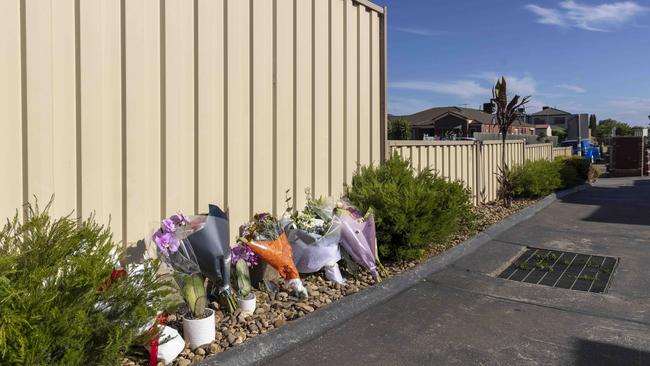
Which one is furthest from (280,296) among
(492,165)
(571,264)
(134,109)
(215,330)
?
(492,165)

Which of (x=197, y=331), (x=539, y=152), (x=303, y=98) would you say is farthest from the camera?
(x=539, y=152)

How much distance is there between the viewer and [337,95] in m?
6.40

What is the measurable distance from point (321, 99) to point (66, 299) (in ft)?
13.2

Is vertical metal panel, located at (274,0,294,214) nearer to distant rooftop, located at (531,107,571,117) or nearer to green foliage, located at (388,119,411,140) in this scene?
green foliage, located at (388,119,411,140)

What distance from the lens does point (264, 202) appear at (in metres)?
5.32

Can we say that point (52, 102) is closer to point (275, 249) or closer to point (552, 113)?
point (275, 249)

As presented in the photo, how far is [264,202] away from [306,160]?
0.84 meters

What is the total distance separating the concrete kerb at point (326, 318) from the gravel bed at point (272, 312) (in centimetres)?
10

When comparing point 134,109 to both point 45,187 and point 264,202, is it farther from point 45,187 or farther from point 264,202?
point 264,202

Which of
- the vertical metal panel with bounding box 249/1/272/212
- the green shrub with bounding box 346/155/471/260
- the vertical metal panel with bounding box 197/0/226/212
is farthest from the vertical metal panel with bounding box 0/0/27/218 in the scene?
the green shrub with bounding box 346/155/471/260

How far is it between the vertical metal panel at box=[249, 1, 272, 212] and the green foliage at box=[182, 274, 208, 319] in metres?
1.56

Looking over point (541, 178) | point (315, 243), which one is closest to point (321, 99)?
point (315, 243)

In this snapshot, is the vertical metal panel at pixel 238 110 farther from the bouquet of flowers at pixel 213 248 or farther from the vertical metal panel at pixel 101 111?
the vertical metal panel at pixel 101 111

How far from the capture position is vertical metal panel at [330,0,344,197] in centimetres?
630
